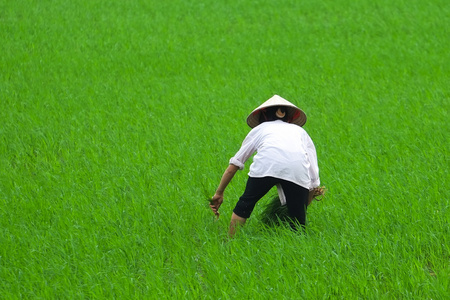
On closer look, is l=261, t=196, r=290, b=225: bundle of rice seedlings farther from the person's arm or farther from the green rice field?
the person's arm

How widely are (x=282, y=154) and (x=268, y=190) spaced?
0.82ft

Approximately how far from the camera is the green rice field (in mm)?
3729

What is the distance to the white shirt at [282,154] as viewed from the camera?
152 inches

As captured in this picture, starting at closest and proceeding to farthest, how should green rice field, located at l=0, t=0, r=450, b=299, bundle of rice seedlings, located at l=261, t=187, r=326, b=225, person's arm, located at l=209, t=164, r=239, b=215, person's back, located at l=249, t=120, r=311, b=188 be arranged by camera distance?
green rice field, located at l=0, t=0, r=450, b=299 < person's back, located at l=249, t=120, r=311, b=188 < person's arm, located at l=209, t=164, r=239, b=215 < bundle of rice seedlings, located at l=261, t=187, r=326, b=225

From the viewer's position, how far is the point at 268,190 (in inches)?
155

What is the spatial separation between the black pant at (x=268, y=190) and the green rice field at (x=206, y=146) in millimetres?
158

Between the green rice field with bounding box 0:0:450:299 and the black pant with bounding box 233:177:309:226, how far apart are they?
158mm

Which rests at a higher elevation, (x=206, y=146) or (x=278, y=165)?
(x=278, y=165)

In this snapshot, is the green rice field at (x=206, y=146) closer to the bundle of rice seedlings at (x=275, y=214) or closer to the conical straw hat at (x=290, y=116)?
the bundle of rice seedlings at (x=275, y=214)

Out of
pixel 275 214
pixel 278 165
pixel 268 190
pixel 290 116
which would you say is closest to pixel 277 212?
pixel 275 214

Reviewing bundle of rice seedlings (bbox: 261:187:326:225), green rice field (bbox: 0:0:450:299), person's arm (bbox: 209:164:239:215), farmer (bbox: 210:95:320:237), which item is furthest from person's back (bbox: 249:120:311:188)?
green rice field (bbox: 0:0:450:299)

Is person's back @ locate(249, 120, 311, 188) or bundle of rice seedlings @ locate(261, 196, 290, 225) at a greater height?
person's back @ locate(249, 120, 311, 188)

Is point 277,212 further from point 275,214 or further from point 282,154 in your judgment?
point 282,154

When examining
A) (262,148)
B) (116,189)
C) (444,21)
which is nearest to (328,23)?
(444,21)
